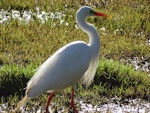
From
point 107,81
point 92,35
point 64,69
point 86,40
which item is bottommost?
point 107,81

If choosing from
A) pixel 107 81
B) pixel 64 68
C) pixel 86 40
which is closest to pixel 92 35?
pixel 64 68

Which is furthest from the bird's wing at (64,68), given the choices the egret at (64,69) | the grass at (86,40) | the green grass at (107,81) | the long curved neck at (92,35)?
the green grass at (107,81)

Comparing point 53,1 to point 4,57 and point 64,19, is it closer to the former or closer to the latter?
point 64,19

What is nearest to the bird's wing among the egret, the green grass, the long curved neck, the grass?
the egret

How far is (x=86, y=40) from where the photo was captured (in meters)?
9.28

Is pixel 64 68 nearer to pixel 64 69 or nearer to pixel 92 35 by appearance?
pixel 64 69

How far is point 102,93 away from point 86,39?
2515 millimetres

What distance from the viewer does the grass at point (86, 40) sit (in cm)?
707

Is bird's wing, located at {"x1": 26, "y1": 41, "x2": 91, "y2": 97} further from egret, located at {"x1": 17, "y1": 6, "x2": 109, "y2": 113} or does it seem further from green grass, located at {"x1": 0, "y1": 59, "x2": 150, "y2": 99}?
green grass, located at {"x1": 0, "y1": 59, "x2": 150, "y2": 99}

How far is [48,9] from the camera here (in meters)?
11.4

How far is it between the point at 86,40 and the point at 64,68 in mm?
3434

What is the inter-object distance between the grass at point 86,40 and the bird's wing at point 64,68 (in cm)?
85

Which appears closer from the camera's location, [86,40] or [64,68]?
[64,68]

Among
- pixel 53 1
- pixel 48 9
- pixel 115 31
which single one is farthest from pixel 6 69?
pixel 53 1
